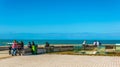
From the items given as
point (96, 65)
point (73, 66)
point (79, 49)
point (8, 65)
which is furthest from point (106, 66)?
point (79, 49)

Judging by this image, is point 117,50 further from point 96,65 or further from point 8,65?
point 8,65

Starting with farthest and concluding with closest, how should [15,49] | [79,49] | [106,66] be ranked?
[79,49], [15,49], [106,66]

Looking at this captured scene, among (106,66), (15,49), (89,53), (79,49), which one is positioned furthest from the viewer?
(79,49)

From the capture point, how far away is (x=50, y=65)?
20.0 m

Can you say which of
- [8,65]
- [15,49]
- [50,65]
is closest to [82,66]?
[50,65]

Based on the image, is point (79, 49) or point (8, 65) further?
Answer: point (79, 49)

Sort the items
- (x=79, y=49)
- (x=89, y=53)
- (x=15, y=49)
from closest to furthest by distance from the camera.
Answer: (x=15, y=49) → (x=89, y=53) → (x=79, y=49)

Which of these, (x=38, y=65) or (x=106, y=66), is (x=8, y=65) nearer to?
(x=38, y=65)

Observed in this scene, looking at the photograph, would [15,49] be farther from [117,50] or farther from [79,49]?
[117,50]

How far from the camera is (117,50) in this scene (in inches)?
1246

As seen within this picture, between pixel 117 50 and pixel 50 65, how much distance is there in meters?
13.3

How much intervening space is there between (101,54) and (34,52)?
6.52 meters

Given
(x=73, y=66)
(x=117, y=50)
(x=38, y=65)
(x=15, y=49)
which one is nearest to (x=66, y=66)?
(x=73, y=66)

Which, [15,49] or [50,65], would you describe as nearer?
[50,65]
